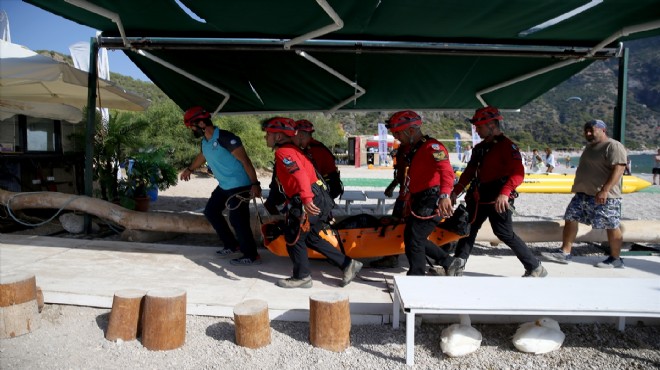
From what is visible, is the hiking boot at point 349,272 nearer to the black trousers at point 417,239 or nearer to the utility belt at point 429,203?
the black trousers at point 417,239

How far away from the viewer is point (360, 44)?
17.4 ft

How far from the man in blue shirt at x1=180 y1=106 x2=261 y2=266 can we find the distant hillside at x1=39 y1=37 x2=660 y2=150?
193ft

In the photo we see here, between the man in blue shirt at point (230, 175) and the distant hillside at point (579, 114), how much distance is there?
193ft

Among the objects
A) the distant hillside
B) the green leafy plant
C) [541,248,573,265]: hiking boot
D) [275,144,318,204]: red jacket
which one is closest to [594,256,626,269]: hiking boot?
[541,248,573,265]: hiking boot

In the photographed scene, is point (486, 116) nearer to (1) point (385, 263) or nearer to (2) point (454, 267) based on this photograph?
(2) point (454, 267)

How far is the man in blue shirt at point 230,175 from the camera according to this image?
15.9 feet

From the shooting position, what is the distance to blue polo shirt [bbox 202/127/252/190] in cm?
486

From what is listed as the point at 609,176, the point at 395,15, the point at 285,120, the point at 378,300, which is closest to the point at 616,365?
the point at 378,300

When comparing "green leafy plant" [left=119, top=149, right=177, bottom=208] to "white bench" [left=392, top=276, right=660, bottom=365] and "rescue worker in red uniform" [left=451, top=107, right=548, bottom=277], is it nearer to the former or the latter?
"rescue worker in red uniform" [left=451, top=107, right=548, bottom=277]

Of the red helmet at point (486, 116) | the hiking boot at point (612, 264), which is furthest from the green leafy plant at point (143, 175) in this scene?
the hiking boot at point (612, 264)

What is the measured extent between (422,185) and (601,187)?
236 cm

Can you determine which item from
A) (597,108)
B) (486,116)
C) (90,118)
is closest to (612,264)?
(486,116)

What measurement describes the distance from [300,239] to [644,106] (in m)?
132

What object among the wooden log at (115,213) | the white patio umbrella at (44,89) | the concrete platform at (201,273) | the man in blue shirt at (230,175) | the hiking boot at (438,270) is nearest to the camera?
the concrete platform at (201,273)
